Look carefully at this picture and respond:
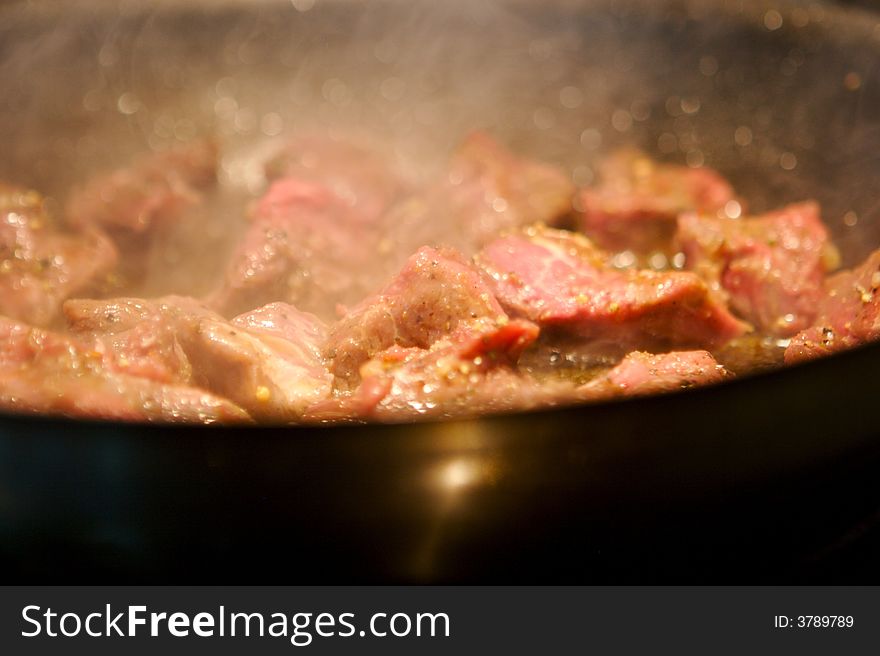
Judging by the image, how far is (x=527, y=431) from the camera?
61.1 inches

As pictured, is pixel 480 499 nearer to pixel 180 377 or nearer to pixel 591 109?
pixel 180 377

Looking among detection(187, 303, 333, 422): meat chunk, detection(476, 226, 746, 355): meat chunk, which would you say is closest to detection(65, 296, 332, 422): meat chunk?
detection(187, 303, 333, 422): meat chunk

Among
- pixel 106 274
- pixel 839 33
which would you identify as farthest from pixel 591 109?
pixel 106 274

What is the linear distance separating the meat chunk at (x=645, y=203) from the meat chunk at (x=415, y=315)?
42.3 inches

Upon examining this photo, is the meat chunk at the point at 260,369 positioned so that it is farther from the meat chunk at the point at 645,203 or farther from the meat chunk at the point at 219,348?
the meat chunk at the point at 645,203

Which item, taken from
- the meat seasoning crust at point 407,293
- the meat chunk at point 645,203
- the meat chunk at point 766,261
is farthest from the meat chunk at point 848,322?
the meat chunk at point 645,203

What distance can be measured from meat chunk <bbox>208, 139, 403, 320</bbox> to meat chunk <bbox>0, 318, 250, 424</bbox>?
588 millimetres

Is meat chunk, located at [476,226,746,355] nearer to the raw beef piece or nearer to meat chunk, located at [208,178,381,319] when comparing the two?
meat chunk, located at [208,178,381,319]

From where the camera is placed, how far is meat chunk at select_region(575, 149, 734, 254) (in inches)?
127

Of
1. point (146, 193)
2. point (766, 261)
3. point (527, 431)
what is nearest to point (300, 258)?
point (146, 193)

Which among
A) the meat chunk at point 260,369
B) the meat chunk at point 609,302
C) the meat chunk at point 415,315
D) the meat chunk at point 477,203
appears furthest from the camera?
the meat chunk at point 477,203

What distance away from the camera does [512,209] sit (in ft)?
10.5

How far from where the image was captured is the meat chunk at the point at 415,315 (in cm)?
230

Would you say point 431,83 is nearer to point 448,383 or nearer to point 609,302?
point 609,302
